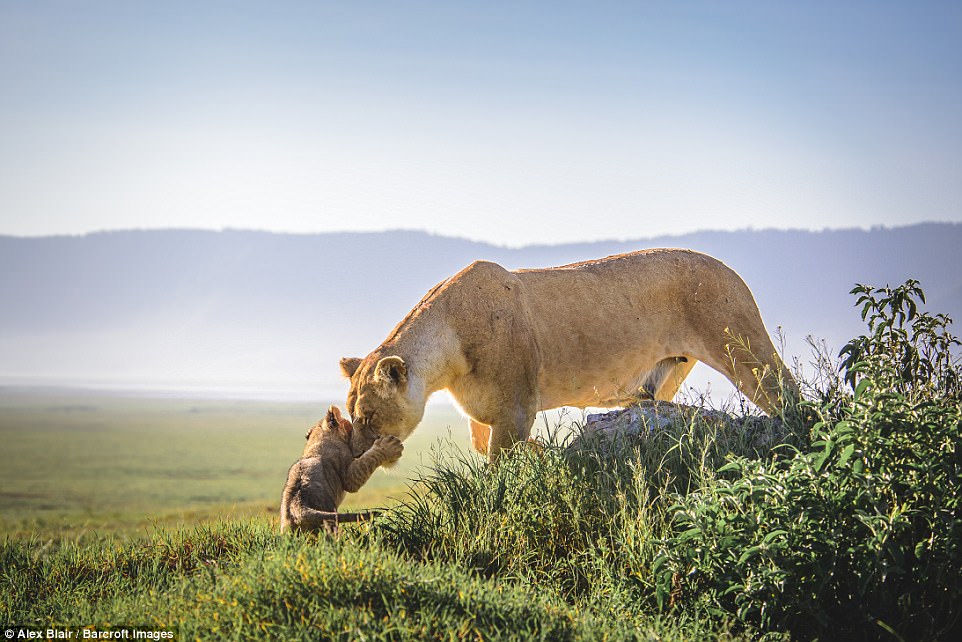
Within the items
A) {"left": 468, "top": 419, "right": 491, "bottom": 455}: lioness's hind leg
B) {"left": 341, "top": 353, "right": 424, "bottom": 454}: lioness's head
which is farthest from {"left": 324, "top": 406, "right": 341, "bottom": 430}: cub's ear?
{"left": 468, "top": 419, "right": 491, "bottom": 455}: lioness's hind leg

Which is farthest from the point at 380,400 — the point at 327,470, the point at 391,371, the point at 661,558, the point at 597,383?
the point at 661,558

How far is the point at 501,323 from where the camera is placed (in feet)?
26.4

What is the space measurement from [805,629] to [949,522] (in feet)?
3.54

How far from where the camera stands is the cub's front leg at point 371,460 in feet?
23.1

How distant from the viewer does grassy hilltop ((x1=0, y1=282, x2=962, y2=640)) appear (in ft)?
16.2

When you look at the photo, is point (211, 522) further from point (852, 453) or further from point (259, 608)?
point (852, 453)

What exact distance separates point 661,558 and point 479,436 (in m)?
3.64

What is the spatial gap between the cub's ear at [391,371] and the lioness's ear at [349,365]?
793 millimetres

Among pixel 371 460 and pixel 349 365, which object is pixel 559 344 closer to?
pixel 349 365

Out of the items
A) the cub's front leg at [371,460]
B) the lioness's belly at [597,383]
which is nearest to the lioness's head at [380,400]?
the cub's front leg at [371,460]

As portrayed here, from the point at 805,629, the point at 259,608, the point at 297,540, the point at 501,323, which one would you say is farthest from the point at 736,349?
the point at 259,608

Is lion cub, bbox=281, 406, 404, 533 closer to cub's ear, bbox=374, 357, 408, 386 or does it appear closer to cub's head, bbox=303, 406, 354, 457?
cub's head, bbox=303, 406, 354, 457

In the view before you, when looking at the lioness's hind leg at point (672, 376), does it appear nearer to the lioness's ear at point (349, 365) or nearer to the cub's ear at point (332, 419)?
the lioness's ear at point (349, 365)

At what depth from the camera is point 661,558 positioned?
205 inches
